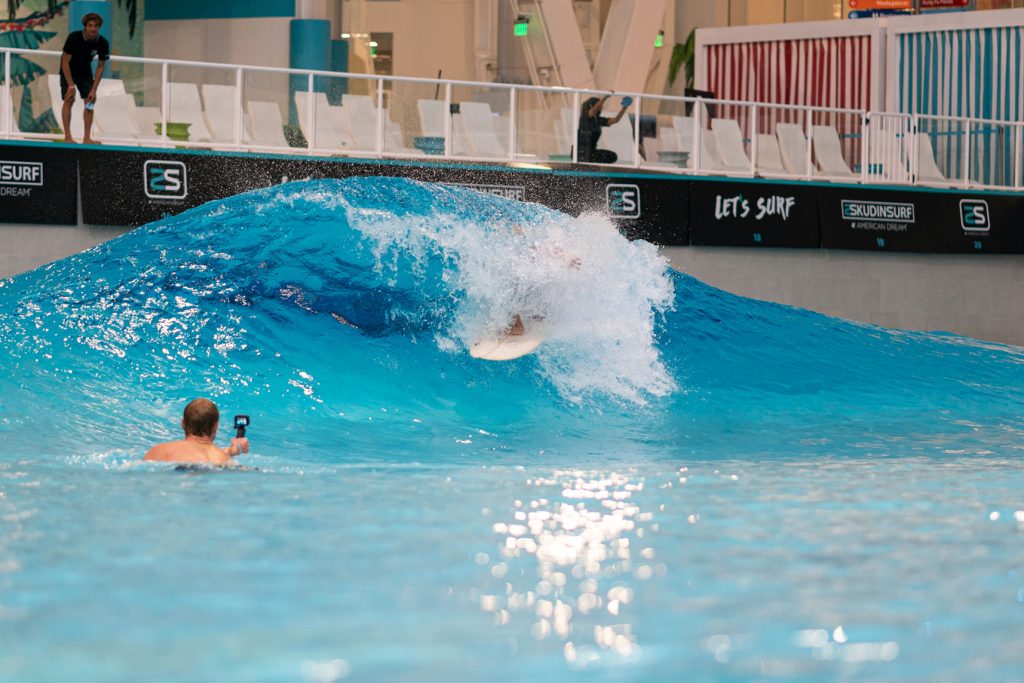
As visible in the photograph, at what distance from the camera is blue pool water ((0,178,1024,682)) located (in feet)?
12.7

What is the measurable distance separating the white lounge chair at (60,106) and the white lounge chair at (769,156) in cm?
855

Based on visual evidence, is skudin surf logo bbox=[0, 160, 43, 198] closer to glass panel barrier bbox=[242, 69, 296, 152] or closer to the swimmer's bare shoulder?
glass panel barrier bbox=[242, 69, 296, 152]

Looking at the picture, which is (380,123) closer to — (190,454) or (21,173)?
(21,173)

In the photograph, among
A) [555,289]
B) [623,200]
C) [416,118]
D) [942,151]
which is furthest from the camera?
[942,151]

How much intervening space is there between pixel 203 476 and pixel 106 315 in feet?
16.9

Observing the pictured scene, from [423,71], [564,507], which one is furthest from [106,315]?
[423,71]

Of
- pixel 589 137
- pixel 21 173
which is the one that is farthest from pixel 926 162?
pixel 21 173

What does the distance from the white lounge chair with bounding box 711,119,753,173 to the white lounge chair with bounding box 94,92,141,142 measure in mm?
7423

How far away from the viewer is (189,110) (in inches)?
573

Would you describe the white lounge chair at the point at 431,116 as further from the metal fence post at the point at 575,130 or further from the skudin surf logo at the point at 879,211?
the skudin surf logo at the point at 879,211

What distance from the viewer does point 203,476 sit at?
654cm

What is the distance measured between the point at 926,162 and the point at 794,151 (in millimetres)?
2281

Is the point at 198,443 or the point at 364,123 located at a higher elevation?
the point at 364,123

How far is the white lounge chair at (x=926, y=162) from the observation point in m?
18.5
